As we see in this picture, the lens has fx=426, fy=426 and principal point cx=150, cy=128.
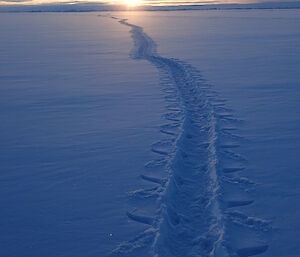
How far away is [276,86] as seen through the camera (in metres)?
9.48

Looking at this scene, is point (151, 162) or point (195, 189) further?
point (151, 162)

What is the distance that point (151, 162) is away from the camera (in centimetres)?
556

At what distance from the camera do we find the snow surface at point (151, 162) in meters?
3.96

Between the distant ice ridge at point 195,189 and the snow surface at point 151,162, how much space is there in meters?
0.01

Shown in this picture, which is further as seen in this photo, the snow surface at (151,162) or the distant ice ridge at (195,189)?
the snow surface at (151,162)

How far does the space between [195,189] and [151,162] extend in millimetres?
925

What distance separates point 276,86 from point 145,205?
19.7 ft

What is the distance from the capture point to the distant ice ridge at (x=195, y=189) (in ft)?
12.5

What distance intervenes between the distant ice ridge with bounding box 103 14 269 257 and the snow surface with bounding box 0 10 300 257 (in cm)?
Result: 1

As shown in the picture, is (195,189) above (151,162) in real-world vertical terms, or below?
below

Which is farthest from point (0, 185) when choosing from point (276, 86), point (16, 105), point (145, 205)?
point (276, 86)

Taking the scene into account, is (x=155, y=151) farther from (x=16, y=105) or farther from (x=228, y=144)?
(x=16, y=105)

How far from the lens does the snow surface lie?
13.0ft

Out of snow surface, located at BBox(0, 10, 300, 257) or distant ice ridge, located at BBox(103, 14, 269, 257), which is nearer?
distant ice ridge, located at BBox(103, 14, 269, 257)
